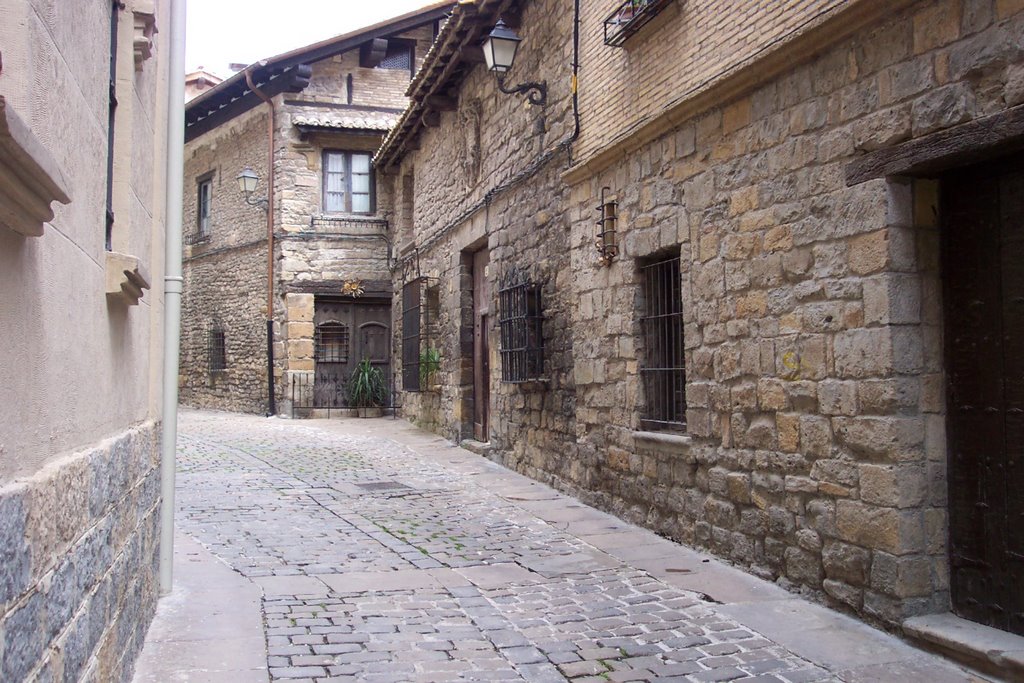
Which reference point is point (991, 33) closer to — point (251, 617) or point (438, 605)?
point (438, 605)

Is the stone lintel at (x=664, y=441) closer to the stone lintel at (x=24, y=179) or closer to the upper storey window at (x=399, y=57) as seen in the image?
the stone lintel at (x=24, y=179)

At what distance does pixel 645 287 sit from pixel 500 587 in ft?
8.77

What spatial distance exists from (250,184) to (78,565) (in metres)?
16.1

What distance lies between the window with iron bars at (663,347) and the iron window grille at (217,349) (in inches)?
577

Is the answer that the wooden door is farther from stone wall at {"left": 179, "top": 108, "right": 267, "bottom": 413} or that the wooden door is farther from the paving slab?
stone wall at {"left": 179, "top": 108, "right": 267, "bottom": 413}

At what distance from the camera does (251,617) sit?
449cm

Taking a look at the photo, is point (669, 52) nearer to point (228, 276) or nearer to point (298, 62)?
point (298, 62)

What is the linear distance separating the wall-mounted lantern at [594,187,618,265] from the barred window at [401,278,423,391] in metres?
6.77

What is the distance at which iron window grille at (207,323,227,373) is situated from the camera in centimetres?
1972

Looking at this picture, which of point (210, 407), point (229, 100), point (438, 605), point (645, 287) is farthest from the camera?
point (210, 407)

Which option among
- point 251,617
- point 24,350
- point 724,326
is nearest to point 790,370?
point 724,326

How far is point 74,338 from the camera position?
249 cm

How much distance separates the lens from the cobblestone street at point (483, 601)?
3822 mm

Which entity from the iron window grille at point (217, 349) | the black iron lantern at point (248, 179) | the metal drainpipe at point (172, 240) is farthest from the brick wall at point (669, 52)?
the iron window grille at point (217, 349)
